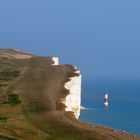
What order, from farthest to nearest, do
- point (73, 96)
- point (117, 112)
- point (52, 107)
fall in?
point (117, 112) → point (73, 96) → point (52, 107)

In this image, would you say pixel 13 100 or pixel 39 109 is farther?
pixel 13 100

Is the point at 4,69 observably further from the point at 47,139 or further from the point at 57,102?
the point at 47,139

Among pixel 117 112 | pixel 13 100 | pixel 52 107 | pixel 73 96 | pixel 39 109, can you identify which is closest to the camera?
pixel 39 109

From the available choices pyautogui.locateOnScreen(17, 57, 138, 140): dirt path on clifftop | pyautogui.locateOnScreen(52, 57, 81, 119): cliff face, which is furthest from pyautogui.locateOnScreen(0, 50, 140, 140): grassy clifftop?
pyautogui.locateOnScreen(52, 57, 81, 119): cliff face

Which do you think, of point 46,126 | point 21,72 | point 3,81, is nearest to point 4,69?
point 21,72

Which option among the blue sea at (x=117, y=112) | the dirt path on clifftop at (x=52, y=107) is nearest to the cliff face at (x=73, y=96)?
the dirt path on clifftop at (x=52, y=107)

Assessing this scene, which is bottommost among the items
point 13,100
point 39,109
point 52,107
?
point 39,109

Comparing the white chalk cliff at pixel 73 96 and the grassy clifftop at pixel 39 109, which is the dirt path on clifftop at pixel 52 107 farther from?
the white chalk cliff at pixel 73 96

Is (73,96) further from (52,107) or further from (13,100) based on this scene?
(52,107)

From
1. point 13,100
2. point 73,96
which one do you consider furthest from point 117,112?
point 13,100
